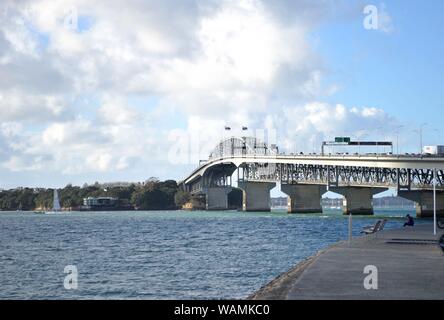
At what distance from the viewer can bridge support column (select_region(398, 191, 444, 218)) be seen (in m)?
144

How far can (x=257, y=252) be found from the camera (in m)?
54.8

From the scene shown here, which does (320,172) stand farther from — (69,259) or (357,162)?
(69,259)

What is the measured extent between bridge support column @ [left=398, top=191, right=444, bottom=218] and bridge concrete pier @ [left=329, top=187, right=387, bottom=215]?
18.7m

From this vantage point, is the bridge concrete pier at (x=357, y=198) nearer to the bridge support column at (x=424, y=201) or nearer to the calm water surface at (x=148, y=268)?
the bridge support column at (x=424, y=201)

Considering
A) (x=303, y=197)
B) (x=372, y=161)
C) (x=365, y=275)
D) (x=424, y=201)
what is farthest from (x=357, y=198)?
(x=365, y=275)

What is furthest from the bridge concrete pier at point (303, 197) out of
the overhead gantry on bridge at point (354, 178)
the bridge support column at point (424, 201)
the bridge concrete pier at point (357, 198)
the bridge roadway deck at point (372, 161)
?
the bridge support column at point (424, 201)

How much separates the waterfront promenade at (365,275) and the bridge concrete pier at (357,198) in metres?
129

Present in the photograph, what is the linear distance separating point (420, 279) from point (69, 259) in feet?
106

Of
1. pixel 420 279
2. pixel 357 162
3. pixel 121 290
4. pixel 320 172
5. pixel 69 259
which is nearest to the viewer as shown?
pixel 420 279

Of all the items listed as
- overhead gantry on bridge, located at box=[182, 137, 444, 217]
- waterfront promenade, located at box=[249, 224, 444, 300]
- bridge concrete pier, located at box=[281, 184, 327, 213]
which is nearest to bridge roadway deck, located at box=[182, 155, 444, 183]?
overhead gantry on bridge, located at box=[182, 137, 444, 217]

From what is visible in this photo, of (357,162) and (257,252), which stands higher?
(357,162)

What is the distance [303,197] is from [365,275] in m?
168

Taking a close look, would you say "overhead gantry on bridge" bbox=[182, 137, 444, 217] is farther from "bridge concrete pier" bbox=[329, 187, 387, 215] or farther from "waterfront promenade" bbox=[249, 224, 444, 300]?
"waterfront promenade" bbox=[249, 224, 444, 300]

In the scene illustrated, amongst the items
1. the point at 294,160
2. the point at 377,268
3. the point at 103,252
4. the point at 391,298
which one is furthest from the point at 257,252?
the point at 294,160
